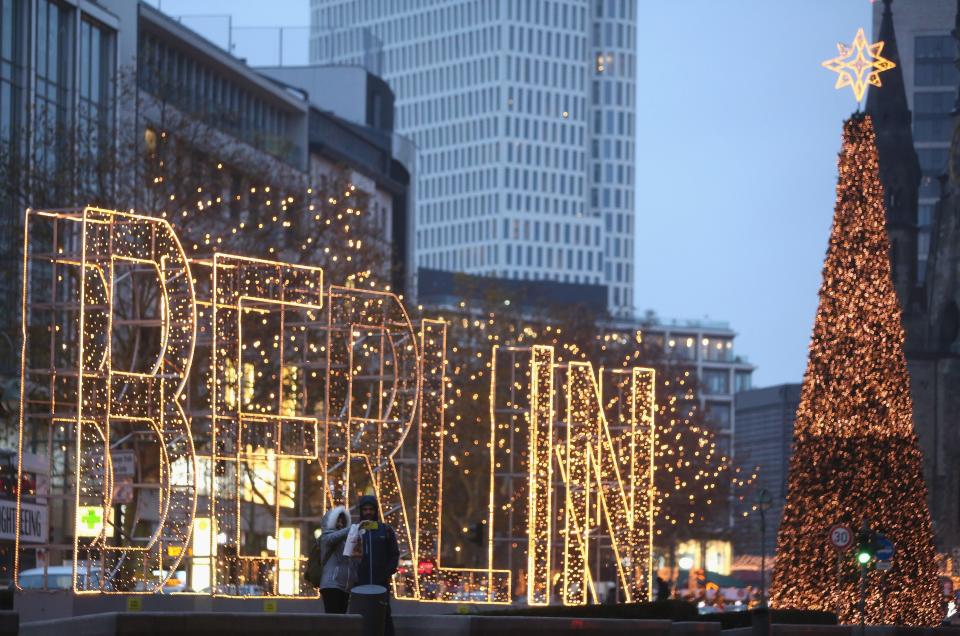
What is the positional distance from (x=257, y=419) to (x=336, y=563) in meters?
9.14

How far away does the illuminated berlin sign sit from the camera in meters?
30.8

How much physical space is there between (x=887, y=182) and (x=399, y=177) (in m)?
36.4

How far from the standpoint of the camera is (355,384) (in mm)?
58969

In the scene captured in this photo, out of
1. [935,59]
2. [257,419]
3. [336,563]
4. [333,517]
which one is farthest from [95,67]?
[935,59]

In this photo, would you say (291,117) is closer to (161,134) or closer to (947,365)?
(947,365)

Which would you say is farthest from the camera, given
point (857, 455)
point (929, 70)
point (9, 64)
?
point (929, 70)

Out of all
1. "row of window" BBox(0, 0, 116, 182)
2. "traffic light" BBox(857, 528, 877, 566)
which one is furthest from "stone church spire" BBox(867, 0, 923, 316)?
"traffic light" BBox(857, 528, 877, 566)

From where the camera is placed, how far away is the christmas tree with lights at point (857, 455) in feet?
148

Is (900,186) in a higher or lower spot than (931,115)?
lower

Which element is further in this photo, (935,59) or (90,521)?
(935,59)

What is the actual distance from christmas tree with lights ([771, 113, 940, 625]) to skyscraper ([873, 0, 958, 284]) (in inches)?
4528

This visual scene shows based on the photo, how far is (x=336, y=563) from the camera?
24625mm

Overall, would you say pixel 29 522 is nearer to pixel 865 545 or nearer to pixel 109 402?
pixel 109 402

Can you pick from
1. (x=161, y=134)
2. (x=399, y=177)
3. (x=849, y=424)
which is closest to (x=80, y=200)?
(x=161, y=134)
